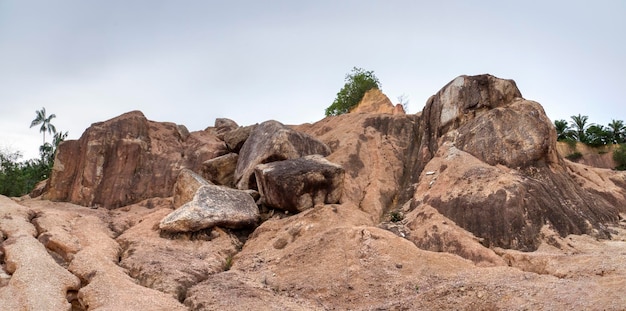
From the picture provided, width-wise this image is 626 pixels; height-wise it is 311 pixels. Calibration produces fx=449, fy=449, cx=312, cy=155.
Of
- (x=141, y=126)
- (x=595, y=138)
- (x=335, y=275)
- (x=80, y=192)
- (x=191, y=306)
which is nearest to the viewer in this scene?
(x=191, y=306)

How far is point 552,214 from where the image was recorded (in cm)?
1359

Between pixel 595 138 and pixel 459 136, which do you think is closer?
pixel 459 136

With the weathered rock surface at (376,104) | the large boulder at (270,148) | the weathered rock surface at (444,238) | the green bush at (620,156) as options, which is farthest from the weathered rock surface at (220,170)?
the green bush at (620,156)

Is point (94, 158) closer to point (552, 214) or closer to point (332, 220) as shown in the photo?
point (332, 220)

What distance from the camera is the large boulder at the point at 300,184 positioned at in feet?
52.8

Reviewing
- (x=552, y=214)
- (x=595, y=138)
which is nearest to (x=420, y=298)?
(x=552, y=214)

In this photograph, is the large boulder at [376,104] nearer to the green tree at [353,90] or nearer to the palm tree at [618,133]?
the green tree at [353,90]

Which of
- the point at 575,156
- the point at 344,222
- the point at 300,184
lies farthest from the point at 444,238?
the point at 575,156

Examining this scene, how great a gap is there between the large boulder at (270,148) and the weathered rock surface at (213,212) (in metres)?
2.48

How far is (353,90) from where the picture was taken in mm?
35875

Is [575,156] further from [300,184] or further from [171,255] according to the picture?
[171,255]

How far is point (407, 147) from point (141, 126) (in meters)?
14.0

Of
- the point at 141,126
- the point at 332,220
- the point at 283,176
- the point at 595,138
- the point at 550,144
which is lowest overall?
the point at 332,220

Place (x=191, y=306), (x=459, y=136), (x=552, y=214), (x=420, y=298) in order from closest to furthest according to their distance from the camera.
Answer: (x=420, y=298) < (x=191, y=306) < (x=552, y=214) < (x=459, y=136)
